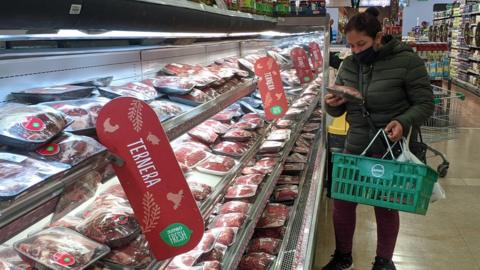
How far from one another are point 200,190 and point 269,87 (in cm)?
105

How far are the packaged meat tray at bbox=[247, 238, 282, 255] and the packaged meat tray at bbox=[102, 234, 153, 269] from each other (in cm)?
122

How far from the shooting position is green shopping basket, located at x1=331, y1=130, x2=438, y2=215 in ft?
7.64

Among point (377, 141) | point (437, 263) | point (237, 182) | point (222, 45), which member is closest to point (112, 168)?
point (237, 182)

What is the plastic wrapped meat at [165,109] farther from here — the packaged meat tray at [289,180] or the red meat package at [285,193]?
the packaged meat tray at [289,180]

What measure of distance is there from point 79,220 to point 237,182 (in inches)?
55.1

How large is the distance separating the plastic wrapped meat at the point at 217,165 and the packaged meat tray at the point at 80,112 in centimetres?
92

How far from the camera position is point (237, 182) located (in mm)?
2746

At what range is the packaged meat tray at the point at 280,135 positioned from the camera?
10.7ft

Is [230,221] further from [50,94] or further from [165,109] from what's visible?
[50,94]

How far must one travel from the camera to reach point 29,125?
1051 millimetres

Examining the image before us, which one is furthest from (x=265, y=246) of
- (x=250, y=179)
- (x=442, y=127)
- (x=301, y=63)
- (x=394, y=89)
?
(x=442, y=127)

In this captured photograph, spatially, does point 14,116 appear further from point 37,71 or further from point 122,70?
point 122,70

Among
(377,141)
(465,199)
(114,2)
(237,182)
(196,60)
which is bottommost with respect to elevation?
(465,199)

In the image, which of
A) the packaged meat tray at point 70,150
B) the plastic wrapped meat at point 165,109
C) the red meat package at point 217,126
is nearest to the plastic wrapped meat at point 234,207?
the red meat package at point 217,126
